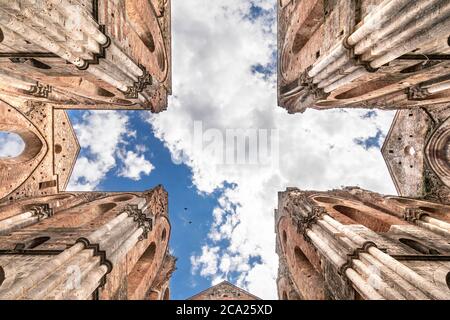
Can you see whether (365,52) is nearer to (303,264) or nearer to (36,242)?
(303,264)

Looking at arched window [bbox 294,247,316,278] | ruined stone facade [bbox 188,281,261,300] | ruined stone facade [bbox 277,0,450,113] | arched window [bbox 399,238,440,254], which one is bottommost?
ruined stone facade [bbox 188,281,261,300]

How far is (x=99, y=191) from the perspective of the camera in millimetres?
16812

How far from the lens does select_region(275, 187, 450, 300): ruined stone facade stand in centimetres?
685

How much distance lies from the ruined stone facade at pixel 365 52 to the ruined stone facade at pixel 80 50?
7862 mm

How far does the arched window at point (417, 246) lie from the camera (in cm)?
876

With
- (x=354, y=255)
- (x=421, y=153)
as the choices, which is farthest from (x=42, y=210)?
(x=421, y=153)

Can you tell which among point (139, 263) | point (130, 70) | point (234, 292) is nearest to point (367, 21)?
point (130, 70)

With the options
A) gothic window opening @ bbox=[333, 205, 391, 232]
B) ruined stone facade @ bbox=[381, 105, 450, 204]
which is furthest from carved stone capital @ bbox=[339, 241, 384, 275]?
ruined stone facade @ bbox=[381, 105, 450, 204]

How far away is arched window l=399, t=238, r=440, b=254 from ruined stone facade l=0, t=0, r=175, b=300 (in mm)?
11084

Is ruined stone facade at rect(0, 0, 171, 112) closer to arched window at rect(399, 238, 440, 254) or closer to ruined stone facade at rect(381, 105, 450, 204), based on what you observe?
arched window at rect(399, 238, 440, 254)

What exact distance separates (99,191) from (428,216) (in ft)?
61.7

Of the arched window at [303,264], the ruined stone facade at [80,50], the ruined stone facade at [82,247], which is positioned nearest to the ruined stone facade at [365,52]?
the ruined stone facade at [80,50]

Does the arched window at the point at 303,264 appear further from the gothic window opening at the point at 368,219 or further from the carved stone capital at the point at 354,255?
the carved stone capital at the point at 354,255

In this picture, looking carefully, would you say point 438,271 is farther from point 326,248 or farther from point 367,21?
point 367,21
